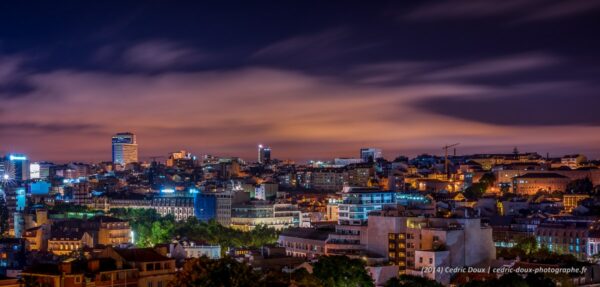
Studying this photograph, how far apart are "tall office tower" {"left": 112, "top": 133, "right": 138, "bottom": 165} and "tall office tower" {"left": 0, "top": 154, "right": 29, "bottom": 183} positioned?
126 feet

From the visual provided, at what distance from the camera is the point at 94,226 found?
196 feet

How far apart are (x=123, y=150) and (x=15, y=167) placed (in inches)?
1722

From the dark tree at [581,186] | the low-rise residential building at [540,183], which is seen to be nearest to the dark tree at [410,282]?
the dark tree at [581,186]

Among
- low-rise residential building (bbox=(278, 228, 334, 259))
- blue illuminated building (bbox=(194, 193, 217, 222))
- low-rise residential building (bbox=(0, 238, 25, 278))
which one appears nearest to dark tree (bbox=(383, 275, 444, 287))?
low-rise residential building (bbox=(278, 228, 334, 259))

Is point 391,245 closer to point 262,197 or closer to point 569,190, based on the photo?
point 569,190

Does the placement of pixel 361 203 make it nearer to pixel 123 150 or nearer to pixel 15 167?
pixel 15 167

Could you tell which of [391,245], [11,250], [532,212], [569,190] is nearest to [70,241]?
[11,250]

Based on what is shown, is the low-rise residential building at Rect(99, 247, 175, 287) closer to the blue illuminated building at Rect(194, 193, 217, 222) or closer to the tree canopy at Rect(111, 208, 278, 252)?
the tree canopy at Rect(111, 208, 278, 252)

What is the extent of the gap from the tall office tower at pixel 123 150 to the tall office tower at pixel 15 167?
38.4m

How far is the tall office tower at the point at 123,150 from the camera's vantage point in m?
170

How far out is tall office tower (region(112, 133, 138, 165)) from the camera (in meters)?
170

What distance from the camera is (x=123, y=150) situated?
170 meters

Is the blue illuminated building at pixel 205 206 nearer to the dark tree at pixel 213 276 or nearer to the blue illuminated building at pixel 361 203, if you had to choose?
the blue illuminated building at pixel 361 203

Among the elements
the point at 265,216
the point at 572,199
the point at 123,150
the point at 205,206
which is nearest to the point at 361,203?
the point at 265,216
